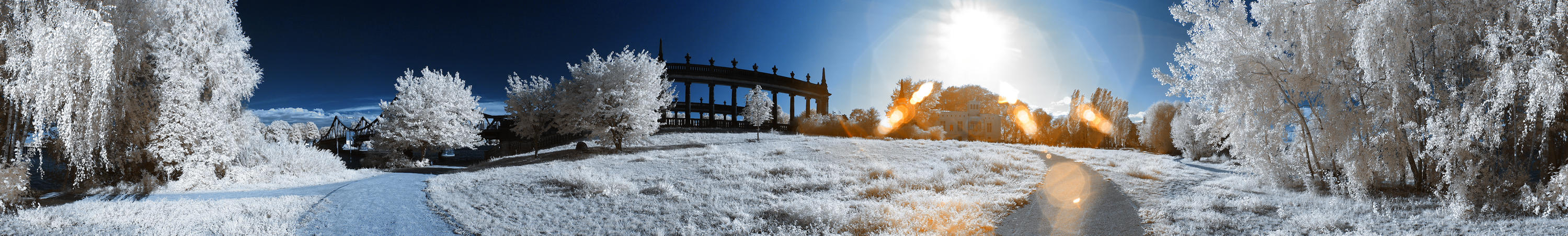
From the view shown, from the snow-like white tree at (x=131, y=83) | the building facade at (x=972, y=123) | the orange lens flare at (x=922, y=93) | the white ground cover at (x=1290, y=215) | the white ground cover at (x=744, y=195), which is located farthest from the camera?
the building facade at (x=972, y=123)

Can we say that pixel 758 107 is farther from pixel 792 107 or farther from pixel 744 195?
pixel 744 195

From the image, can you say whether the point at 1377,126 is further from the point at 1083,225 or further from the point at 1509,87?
the point at 1083,225

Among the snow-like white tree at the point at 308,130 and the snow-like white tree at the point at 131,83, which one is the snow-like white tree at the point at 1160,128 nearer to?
the snow-like white tree at the point at 131,83

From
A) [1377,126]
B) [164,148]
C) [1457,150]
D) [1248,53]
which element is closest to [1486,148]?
[1457,150]

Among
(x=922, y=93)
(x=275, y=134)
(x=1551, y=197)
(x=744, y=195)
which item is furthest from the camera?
(x=922, y=93)

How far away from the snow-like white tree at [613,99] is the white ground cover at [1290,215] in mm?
15013

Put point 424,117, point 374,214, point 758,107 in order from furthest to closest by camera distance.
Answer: point 758,107 < point 424,117 < point 374,214

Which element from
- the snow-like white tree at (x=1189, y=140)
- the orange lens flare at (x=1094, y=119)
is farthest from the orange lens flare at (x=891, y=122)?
the snow-like white tree at (x=1189, y=140)

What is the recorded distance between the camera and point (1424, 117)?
6.87m

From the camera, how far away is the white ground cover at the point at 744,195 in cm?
587

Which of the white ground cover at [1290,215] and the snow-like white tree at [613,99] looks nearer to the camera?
the white ground cover at [1290,215]

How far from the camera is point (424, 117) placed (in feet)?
60.2

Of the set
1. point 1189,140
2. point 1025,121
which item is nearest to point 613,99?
point 1189,140

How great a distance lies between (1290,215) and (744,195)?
6902 millimetres
